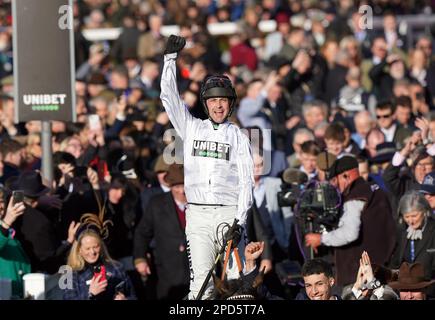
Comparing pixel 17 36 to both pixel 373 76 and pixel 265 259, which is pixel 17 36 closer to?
pixel 265 259

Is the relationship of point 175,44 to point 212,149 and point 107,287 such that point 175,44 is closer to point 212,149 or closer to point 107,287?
point 212,149

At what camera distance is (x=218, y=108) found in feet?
37.8

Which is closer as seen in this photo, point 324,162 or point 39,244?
point 39,244

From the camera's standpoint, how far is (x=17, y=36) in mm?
13617

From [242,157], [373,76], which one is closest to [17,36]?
[242,157]

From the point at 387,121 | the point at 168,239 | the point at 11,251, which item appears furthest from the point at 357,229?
the point at 387,121

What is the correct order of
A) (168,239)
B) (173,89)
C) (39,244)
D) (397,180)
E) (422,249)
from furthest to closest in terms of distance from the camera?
(397,180), (168,239), (39,244), (422,249), (173,89)

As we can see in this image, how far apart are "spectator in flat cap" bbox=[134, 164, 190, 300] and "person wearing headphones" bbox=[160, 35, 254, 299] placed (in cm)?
240

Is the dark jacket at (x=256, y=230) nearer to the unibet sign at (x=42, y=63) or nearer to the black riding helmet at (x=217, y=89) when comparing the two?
the unibet sign at (x=42, y=63)

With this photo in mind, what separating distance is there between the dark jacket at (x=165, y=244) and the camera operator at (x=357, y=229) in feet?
4.45

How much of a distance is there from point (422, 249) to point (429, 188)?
106cm

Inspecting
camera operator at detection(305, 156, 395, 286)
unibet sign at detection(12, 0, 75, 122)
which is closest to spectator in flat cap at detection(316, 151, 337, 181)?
camera operator at detection(305, 156, 395, 286)

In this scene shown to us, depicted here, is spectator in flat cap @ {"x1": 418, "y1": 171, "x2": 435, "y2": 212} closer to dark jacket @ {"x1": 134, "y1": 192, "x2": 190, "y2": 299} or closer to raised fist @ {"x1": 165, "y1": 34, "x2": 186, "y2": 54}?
dark jacket @ {"x1": 134, "y1": 192, "x2": 190, "y2": 299}

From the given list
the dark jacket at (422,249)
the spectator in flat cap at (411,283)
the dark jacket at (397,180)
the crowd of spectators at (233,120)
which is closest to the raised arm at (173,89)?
the crowd of spectators at (233,120)
